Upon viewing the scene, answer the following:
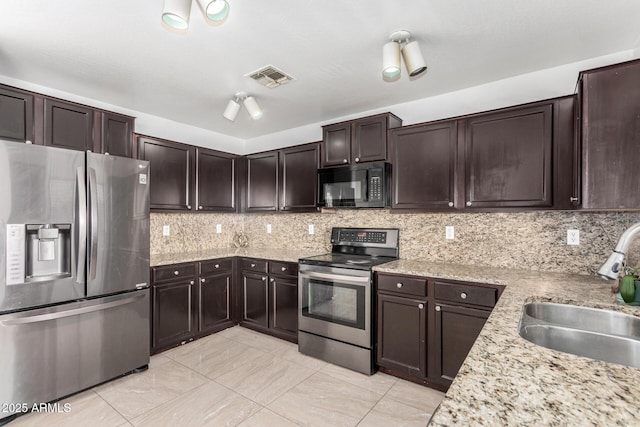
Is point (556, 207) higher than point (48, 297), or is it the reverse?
point (556, 207)

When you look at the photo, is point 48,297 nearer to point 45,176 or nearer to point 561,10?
→ point 45,176

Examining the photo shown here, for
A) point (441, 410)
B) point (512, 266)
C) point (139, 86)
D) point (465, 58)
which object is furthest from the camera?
point (139, 86)

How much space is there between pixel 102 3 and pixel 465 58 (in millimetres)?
2325

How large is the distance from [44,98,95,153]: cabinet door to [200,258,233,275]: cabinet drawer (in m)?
1.46

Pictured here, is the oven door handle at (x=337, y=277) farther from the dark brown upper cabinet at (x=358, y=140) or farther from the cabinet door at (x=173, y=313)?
the cabinet door at (x=173, y=313)

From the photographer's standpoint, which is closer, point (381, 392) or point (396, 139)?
point (381, 392)

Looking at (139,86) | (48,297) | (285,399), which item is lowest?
(285,399)

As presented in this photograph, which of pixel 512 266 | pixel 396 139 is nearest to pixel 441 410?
pixel 512 266

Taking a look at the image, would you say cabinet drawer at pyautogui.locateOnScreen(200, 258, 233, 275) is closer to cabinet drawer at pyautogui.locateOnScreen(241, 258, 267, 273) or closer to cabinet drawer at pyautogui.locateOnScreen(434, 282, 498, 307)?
cabinet drawer at pyautogui.locateOnScreen(241, 258, 267, 273)

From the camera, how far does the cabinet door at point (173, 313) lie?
9.71ft

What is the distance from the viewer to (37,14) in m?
1.78

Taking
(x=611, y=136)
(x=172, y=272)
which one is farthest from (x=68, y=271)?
(x=611, y=136)

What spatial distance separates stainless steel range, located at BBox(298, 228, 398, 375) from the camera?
2.65 metres

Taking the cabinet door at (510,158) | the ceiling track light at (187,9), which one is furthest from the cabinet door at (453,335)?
the ceiling track light at (187,9)
